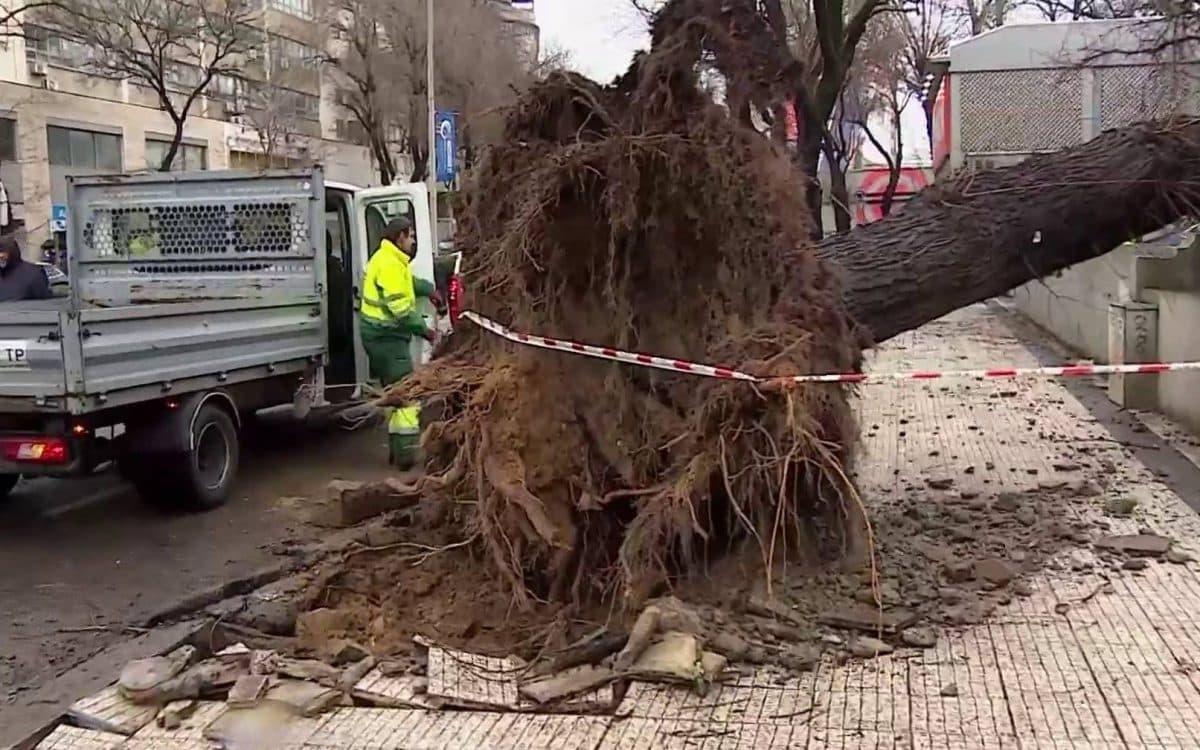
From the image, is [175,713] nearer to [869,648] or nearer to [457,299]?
[869,648]

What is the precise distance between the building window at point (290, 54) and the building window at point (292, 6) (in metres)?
1.22

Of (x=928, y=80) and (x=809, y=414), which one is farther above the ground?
(x=928, y=80)

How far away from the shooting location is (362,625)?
560cm

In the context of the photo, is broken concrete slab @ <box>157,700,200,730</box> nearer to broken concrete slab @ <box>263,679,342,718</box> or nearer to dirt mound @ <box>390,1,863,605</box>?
broken concrete slab @ <box>263,679,342,718</box>

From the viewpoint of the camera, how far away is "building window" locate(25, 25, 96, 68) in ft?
120

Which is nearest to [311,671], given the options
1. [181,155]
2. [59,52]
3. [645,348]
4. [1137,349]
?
[645,348]

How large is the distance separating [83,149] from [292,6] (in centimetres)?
960

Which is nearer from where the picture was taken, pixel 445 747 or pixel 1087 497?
pixel 445 747

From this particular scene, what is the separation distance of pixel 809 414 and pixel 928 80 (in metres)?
27.8

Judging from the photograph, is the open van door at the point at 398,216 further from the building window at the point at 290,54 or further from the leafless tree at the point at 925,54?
the building window at the point at 290,54

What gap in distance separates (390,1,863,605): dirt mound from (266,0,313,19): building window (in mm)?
40951

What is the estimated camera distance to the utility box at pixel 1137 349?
35.4ft

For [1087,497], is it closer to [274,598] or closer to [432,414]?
[432,414]

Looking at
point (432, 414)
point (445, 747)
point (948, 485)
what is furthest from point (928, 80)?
point (445, 747)
